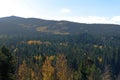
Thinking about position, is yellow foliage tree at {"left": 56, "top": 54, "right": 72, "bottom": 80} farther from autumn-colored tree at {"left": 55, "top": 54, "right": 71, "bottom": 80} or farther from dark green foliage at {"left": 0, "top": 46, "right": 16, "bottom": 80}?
dark green foliage at {"left": 0, "top": 46, "right": 16, "bottom": 80}

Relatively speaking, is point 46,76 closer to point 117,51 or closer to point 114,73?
point 114,73

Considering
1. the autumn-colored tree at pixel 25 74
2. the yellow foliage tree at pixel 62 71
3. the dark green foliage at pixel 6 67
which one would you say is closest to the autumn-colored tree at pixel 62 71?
the yellow foliage tree at pixel 62 71

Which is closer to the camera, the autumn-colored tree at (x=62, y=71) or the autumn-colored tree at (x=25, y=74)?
the autumn-colored tree at (x=62, y=71)

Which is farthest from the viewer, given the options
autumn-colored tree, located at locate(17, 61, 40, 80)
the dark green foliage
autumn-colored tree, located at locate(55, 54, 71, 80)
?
autumn-colored tree, located at locate(17, 61, 40, 80)

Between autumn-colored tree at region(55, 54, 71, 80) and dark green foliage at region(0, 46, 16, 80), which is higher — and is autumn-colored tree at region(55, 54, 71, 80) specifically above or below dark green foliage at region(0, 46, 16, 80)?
below

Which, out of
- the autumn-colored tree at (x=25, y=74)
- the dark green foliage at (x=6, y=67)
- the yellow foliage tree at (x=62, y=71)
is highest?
the dark green foliage at (x=6, y=67)

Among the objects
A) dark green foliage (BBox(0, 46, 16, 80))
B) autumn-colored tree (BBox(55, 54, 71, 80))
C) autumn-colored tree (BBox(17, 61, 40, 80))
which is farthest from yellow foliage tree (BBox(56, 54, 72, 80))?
dark green foliage (BBox(0, 46, 16, 80))

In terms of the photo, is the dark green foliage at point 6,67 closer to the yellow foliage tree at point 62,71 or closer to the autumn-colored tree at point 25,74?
the yellow foliage tree at point 62,71

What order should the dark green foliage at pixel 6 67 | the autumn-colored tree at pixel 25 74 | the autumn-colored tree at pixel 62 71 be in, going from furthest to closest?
the autumn-colored tree at pixel 25 74
the autumn-colored tree at pixel 62 71
the dark green foliage at pixel 6 67

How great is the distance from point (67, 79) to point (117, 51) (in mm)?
98645

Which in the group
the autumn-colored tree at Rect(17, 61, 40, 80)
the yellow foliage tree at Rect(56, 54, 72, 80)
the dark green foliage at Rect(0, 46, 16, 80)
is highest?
the dark green foliage at Rect(0, 46, 16, 80)

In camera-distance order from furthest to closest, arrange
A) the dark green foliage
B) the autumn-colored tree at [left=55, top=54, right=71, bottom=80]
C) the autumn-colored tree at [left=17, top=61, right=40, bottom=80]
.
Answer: the autumn-colored tree at [left=17, top=61, right=40, bottom=80], the autumn-colored tree at [left=55, top=54, right=71, bottom=80], the dark green foliage

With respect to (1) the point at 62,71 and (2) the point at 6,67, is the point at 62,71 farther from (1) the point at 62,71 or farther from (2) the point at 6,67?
(2) the point at 6,67

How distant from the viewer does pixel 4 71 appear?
26391 millimetres
